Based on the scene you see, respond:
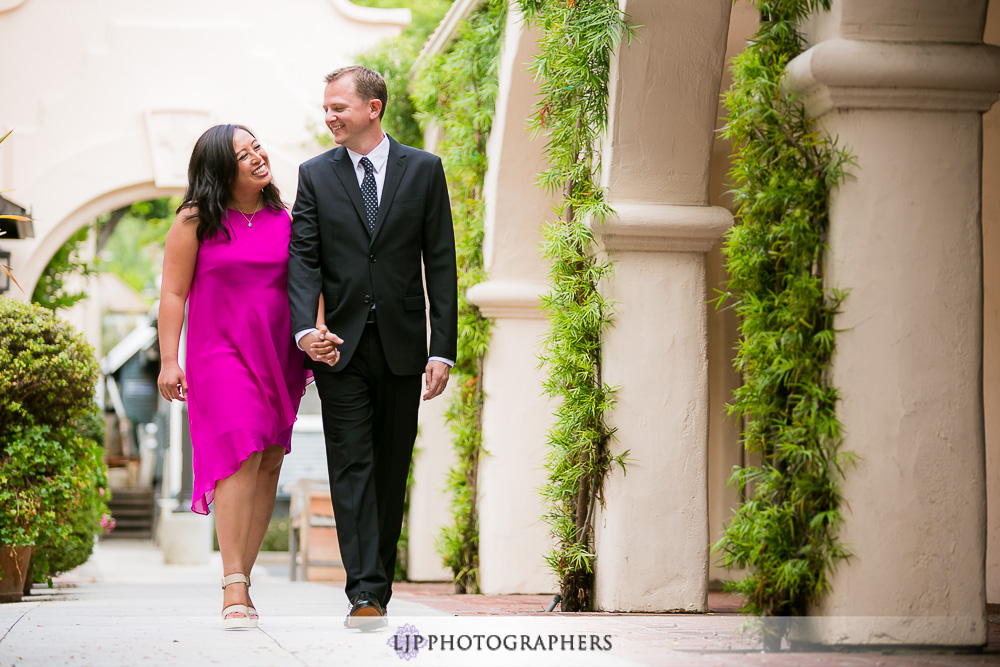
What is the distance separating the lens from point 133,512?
1023 inches

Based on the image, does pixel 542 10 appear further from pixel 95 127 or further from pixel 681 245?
pixel 95 127

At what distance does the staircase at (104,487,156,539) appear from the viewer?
25.3 metres

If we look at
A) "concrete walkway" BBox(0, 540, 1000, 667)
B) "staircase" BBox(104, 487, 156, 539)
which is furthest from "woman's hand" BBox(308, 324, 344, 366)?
"staircase" BBox(104, 487, 156, 539)

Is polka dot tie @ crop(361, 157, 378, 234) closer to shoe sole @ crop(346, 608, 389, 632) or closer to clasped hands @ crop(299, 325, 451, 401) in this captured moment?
clasped hands @ crop(299, 325, 451, 401)

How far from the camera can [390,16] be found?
38.2 feet

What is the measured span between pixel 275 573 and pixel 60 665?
11.8m

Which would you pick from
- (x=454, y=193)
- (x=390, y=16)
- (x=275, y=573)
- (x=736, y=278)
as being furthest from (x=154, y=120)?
(x=736, y=278)

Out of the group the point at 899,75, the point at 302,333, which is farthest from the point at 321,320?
the point at 899,75

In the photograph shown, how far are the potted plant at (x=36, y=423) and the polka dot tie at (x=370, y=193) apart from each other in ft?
9.91

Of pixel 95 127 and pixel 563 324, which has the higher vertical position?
pixel 95 127

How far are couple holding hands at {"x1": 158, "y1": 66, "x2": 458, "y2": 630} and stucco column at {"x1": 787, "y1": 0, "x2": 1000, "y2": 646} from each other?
1438mm

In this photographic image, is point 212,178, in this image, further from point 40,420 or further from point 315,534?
point 315,534

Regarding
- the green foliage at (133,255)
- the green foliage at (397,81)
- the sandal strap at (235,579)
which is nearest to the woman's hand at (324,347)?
the sandal strap at (235,579)

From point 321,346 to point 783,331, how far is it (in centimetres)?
154
